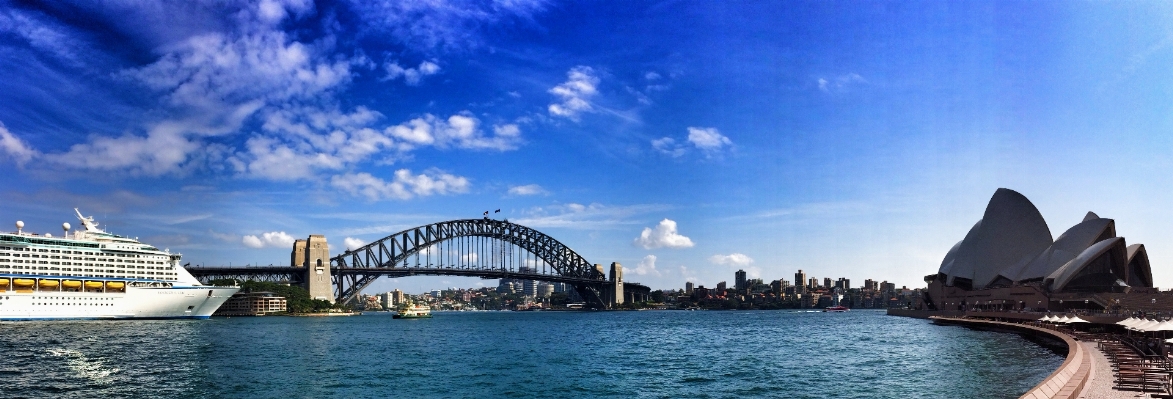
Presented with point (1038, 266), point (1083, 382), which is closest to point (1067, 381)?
point (1083, 382)

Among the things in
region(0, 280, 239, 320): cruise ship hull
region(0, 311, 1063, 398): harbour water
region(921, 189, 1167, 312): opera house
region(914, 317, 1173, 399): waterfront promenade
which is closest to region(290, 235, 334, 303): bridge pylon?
region(0, 280, 239, 320): cruise ship hull

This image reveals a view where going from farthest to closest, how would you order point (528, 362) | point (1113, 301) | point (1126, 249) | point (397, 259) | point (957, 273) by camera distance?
point (397, 259) → point (957, 273) → point (1126, 249) → point (1113, 301) → point (528, 362)

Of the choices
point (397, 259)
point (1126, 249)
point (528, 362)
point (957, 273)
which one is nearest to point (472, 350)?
point (528, 362)

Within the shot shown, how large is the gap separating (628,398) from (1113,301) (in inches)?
2490

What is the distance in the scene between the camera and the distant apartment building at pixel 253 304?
4060 inches

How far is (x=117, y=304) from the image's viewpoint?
68.9m

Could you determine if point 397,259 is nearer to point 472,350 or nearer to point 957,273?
point 957,273

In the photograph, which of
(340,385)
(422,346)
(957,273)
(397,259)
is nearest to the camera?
(340,385)

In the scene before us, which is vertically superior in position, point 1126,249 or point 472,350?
point 1126,249

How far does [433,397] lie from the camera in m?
21.4

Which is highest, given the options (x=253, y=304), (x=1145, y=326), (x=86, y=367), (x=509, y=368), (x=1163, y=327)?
(x=1163, y=327)

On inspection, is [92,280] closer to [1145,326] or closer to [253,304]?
[253,304]

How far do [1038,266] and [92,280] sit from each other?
89143 millimetres

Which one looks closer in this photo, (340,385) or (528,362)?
(340,385)
